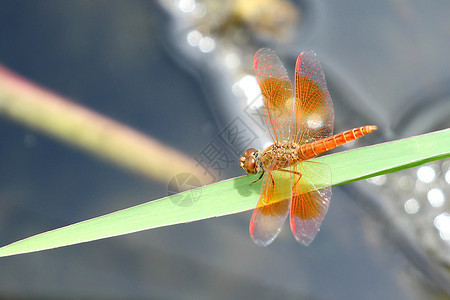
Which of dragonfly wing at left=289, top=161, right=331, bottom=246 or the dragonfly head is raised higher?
the dragonfly head

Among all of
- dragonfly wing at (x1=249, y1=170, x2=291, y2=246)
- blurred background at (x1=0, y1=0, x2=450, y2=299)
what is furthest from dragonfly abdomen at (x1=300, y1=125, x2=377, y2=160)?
blurred background at (x1=0, y1=0, x2=450, y2=299)

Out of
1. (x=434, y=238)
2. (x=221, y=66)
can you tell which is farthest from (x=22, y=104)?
(x=434, y=238)

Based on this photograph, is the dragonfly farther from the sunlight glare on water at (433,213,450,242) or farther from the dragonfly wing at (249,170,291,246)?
the sunlight glare on water at (433,213,450,242)

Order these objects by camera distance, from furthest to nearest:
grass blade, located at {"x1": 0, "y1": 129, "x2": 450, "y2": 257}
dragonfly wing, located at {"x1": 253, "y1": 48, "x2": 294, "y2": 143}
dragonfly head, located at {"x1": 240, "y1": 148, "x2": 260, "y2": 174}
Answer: dragonfly wing, located at {"x1": 253, "y1": 48, "x2": 294, "y2": 143} → dragonfly head, located at {"x1": 240, "y1": 148, "x2": 260, "y2": 174} → grass blade, located at {"x1": 0, "y1": 129, "x2": 450, "y2": 257}

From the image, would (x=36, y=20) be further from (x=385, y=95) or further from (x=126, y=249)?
(x=385, y=95)

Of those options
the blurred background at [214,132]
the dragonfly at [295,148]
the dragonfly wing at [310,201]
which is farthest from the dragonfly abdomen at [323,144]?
the blurred background at [214,132]

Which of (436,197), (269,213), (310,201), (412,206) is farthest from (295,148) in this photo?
(436,197)

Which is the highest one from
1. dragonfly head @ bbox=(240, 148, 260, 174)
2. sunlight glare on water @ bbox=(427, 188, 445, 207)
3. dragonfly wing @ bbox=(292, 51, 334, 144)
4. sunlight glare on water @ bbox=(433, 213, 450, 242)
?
dragonfly wing @ bbox=(292, 51, 334, 144)
